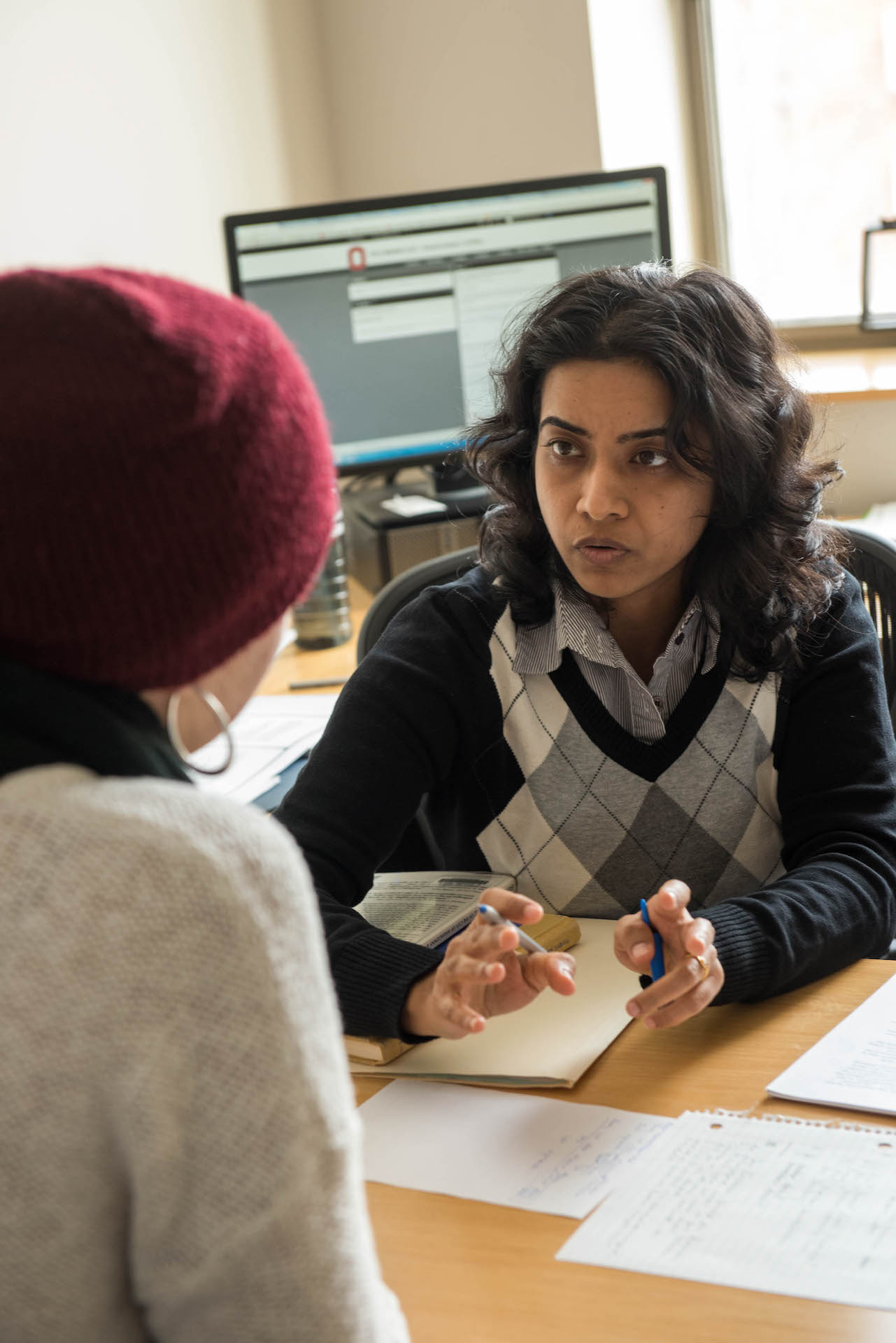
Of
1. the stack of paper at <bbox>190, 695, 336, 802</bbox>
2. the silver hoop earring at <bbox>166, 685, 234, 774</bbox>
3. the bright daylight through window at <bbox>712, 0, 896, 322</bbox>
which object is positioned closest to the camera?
the silver hoop earring at <bbox>166, 685, 234, 774</bbox>

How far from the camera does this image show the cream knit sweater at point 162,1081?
1.60 feet

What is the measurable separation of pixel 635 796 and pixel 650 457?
320 mm

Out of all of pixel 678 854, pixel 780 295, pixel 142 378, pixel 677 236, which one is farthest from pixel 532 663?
pixel 780 295

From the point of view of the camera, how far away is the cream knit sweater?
49cm

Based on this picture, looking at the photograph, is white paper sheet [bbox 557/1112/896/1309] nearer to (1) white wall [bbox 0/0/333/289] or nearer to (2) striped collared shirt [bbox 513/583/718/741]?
(2) striped collared shirt [bbox 513/583/718/741]

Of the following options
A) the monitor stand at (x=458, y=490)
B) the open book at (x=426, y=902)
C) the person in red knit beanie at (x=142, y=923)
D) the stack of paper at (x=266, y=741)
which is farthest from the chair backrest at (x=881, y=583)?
the person in red knit beanie at (x=142, y=923)

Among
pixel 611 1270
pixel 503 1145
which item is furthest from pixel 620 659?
pixel 611 1270

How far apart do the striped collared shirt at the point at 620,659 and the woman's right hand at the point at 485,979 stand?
36 centimetres

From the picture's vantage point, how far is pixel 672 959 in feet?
3.31

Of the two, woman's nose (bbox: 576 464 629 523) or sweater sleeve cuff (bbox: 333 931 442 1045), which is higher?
woman's nose (bbox: 576 464 629 523)

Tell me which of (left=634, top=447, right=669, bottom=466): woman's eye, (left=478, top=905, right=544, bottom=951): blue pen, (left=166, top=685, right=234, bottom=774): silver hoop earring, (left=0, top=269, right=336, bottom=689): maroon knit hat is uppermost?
(left=0, top=269, right=336, bottom=689): maroon knit hat

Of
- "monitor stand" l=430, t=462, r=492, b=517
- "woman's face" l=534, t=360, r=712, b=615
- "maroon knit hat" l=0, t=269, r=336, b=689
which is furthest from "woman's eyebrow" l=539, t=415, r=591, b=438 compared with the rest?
"monitor stand" l=430, t=462, r=492, b=517

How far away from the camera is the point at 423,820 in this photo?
142 cm

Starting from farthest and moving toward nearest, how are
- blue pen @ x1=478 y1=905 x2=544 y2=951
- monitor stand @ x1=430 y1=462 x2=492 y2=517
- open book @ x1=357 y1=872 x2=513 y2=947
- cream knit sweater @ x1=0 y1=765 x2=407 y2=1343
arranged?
monitor stand @ x1=430 y1=462 x2=492 y2=517 → open book @ x1=357 y1=872 x2=513 y2=947 → blue pen @ x1=478 y1=905 x2=544 y2=951 → cream knit sweater @ x1=0 y1=765 x2=407 y2=1343
